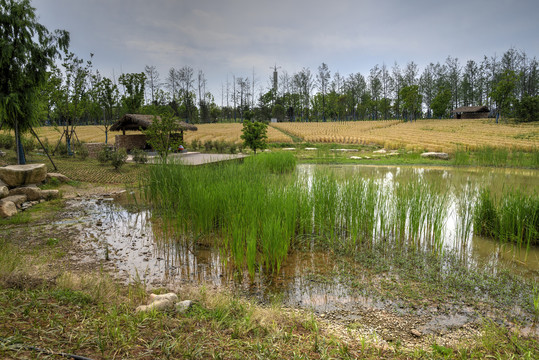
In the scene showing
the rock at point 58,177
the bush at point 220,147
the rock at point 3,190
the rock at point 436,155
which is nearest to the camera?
the rock at point 3,190

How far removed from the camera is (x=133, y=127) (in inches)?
795

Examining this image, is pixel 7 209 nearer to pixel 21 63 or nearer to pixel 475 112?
pixel 21 63

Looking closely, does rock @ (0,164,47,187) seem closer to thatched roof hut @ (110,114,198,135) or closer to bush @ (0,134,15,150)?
thatched roof hut @ (110,114,198,135)

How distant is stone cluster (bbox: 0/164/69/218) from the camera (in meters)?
7.46

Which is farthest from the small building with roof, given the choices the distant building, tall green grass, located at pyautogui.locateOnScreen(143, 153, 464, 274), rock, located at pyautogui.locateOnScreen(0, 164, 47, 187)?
the distant building

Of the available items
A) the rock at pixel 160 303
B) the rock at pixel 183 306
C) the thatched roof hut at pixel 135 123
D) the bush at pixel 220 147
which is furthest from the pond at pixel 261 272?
the bush at pixel 220 147

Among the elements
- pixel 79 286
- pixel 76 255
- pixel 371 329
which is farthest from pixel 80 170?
pixel 371 329

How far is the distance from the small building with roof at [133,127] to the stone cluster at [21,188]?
32.8 feet

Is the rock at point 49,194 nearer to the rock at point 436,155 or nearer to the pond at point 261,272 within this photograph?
the pond at point 261,272

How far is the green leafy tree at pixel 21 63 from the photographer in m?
9.66

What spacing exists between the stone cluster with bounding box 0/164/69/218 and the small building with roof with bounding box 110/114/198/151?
10.00 meters

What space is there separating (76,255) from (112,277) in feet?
3.83

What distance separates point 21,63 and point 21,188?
15.0 ft

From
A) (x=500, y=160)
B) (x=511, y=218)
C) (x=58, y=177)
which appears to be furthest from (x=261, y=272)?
(x=500, y=160)
